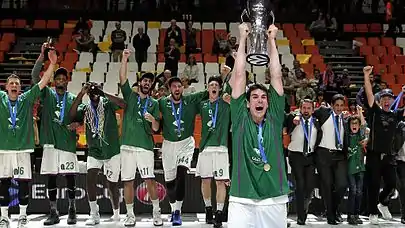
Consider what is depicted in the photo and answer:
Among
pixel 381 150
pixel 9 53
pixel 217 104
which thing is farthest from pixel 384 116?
pixel 9 53

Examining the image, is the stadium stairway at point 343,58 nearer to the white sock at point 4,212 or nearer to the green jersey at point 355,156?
the green jersey at point 355,156

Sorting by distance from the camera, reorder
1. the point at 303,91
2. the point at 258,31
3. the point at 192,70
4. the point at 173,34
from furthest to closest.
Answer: the point at 173,34
the point at 192,70
the point at 303,91
the point at 258,31

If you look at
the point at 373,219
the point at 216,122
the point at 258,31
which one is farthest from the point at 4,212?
the point at 373,219

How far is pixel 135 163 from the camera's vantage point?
385 inches

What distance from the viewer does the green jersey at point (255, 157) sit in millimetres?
6121

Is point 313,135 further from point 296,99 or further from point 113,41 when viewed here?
point 113,41

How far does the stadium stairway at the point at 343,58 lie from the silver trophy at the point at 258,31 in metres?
10.8

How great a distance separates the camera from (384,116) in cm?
1024

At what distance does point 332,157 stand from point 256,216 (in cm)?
420

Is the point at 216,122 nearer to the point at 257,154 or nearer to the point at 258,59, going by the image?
the point at 258,59

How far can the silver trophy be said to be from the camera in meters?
6.37

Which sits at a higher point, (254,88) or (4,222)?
(254,88)

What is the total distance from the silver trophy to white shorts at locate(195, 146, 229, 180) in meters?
2.37

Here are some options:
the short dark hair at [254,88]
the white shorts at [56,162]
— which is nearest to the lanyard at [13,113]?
the white shorts at [56,162]
